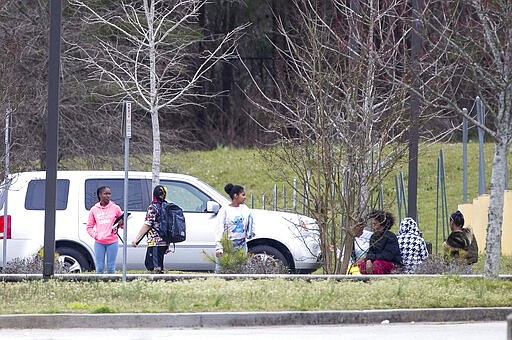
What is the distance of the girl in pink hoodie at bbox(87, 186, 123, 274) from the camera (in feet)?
53.8

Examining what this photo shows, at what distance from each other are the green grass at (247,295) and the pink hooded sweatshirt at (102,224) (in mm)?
1937

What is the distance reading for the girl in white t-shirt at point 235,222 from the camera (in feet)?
52.8

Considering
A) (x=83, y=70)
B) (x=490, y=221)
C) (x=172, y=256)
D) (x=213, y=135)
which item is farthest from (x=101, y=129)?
(x=213, y=135)

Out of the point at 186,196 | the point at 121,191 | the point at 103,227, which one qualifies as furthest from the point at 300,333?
the point at 121,191

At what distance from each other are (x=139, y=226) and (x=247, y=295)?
15.0 feet

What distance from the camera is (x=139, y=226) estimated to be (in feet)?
57.6

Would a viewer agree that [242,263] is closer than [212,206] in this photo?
Yes

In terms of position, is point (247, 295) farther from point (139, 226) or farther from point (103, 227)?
point (139, 226)

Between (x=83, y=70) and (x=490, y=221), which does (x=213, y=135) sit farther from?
(x=490, y=221)

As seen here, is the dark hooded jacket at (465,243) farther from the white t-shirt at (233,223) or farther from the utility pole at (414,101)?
the white t-shirt at (233,223)

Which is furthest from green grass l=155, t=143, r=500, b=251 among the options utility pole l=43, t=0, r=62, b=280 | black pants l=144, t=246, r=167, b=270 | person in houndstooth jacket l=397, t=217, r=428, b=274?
utility pole l=43, t=0, r=62, b=280

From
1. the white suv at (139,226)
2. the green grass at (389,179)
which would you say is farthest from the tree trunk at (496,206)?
the green grass at (389,179)

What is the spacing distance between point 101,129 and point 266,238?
355 inches

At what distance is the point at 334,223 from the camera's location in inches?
631
